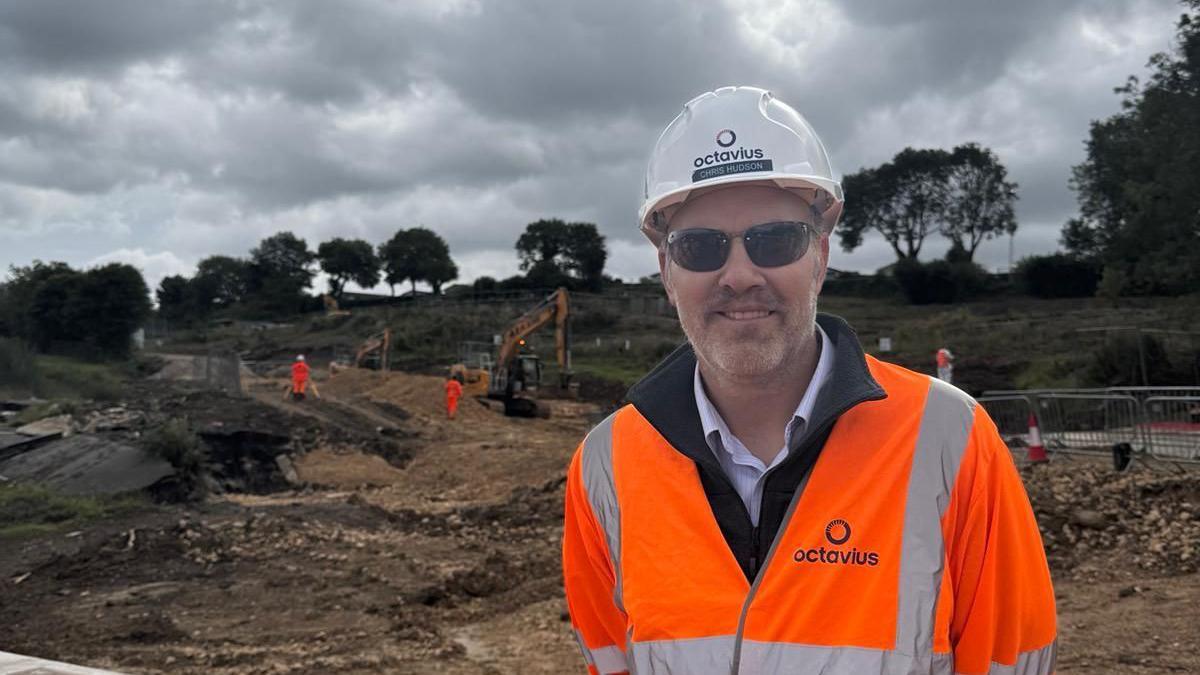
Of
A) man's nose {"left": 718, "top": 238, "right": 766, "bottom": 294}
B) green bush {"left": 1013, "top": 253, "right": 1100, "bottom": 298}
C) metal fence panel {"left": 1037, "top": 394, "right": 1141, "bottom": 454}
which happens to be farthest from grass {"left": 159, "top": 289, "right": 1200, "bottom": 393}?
man's nose {"left": 718, "top": 238, "right": 766, "bottom": 294}

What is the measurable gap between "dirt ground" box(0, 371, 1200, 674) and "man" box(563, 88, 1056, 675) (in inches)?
183

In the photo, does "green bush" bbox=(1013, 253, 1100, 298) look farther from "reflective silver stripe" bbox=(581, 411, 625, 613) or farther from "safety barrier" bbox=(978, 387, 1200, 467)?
"reflective silver stripe" bbox=(581, 411, 625, 613)

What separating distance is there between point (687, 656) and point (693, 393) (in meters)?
0.66

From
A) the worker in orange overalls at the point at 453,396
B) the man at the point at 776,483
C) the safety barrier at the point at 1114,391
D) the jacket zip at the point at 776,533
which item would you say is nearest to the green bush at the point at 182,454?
the worker in orange overalls at the point at 453,396

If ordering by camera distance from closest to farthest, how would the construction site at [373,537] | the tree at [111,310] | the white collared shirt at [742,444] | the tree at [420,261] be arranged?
the white collared shirt at [742,444] → the construction site at [373,537] → the tree at [111,310] → the tree at [420,261]

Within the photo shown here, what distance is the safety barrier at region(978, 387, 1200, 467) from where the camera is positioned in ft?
38.6

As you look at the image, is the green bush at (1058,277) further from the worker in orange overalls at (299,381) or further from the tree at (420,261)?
the tree at (420,261)

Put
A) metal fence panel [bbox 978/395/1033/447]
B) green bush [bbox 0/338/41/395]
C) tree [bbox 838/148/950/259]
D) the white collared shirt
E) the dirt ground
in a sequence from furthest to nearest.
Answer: tree [bbox 838/148/950/259]
green bush [bbox 0/338/41/395]
metal fence panel [bbox 978/395/1033/447]
the dirt ground
the white collared shirt

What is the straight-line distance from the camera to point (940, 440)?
1952 mm

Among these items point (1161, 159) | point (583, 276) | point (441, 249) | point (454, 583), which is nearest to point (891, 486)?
point (454, 583)

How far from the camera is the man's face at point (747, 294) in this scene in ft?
7.21

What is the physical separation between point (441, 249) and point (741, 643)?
93.2 m

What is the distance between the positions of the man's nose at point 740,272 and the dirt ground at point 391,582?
484 cm

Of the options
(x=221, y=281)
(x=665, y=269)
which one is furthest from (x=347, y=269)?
(x=665, y=269)
